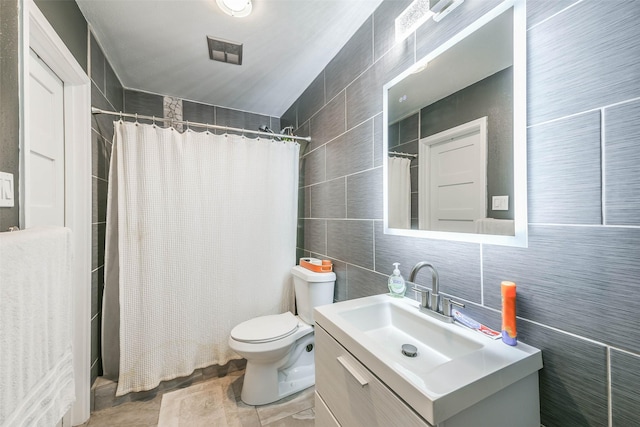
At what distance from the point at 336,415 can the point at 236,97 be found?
250 centimetres

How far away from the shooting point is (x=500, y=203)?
31.6 inches

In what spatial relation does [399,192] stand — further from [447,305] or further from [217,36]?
[217,36]

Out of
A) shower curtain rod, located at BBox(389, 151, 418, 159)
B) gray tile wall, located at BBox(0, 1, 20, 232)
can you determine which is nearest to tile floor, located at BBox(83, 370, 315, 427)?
gray tile wall, located at BBox(0, 1, 20, 232)

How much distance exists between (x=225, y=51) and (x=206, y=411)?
2.38 meters

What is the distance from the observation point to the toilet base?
1525 millimetres

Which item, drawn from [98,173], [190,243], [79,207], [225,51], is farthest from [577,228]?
[98,173]

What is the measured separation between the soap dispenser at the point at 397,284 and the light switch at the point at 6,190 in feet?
4.87

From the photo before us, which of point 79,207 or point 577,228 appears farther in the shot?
point 79,207

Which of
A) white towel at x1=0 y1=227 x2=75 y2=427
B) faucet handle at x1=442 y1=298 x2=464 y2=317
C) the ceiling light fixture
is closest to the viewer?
white towel at x1=0 y1=227 x2=75 y2=427

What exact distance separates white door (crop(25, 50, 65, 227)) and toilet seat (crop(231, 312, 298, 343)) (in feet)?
3.79

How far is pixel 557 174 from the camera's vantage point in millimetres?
667

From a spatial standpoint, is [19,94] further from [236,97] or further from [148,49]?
[236,97]

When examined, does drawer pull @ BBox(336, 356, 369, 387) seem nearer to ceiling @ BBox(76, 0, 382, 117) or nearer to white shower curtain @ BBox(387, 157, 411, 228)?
white shower curtain @ BBox(387, 157, 411, 228)

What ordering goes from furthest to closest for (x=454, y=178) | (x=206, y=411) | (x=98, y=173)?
(x=98, y=173) → (x=206, y=411) → (x=454, y=178)
